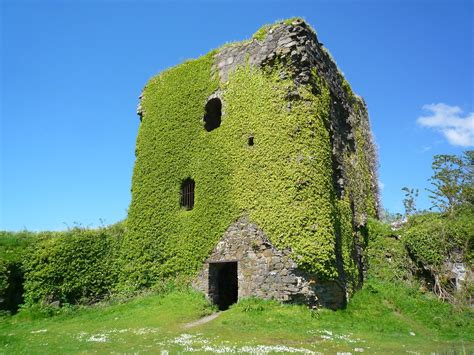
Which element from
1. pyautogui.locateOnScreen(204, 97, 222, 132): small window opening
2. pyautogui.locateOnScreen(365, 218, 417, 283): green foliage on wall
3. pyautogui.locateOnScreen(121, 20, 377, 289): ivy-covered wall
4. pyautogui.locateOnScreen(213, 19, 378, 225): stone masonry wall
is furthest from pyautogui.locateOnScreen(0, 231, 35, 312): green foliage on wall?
pyautogui.locateOnScreen(365, 218, 417, 283): green foliage on wall

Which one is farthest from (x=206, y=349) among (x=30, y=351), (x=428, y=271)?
(x=428, y=271)

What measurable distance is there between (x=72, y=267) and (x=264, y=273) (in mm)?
8724

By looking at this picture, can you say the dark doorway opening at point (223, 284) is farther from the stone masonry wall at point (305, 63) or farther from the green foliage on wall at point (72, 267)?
the stone masonry wall at point (305, 63)

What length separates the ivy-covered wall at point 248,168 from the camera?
15.0m

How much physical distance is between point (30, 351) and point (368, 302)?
439 inches

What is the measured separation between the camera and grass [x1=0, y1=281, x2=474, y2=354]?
10.4 m

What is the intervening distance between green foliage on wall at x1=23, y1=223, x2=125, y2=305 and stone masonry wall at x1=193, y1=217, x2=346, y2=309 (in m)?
4.91

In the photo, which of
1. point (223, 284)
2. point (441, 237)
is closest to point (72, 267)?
point (223, 284)

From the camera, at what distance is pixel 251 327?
12.1 metres

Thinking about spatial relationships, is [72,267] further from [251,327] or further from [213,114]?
[251,327]

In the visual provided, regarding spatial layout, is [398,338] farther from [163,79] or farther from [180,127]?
[163,79]

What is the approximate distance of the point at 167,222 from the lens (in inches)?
720

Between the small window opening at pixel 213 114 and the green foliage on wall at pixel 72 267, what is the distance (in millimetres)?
6645

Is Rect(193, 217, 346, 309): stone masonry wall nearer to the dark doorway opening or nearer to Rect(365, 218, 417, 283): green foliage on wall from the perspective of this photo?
the dark doorway opening
